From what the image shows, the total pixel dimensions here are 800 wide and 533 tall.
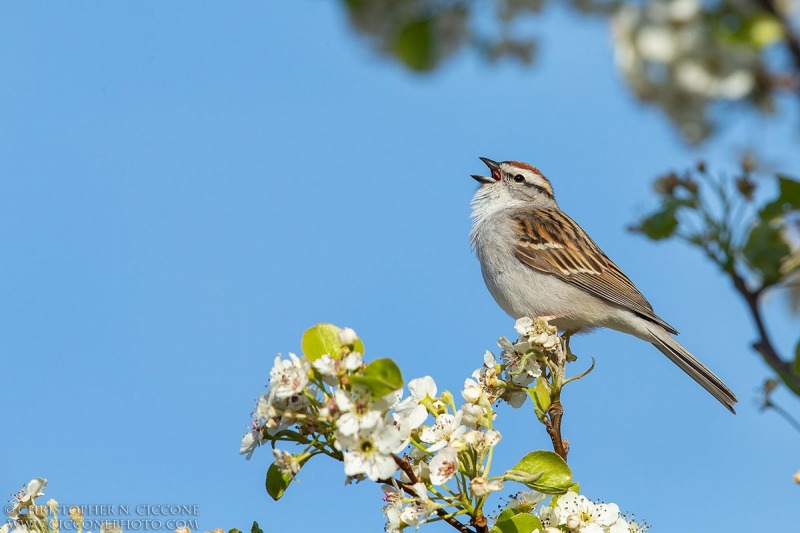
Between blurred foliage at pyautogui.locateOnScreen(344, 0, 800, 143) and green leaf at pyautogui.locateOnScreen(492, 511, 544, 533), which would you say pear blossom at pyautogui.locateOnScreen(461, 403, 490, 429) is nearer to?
green leaf at pyautogui.locateOnScreen(492, 511, 544, 533)

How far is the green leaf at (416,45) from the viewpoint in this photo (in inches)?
52.2

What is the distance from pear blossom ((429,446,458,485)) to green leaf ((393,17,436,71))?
140 cm

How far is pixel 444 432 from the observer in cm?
259

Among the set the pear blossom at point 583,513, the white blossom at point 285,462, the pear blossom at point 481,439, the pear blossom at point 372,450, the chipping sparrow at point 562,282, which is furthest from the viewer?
the chipping sparrow at point 562,282

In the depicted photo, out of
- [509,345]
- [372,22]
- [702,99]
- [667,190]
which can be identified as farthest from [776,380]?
[509,345]

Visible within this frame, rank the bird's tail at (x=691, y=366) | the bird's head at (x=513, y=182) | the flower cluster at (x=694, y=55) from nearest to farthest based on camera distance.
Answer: the flower cluster at (x=694, y=55) → the bird's tail at (x=691, y=366) → the bird's head at (x=513, y=182)

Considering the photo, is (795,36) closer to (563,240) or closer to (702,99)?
(702,99)

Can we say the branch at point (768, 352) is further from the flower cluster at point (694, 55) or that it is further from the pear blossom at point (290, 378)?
the pear blossom at point (290, 378)

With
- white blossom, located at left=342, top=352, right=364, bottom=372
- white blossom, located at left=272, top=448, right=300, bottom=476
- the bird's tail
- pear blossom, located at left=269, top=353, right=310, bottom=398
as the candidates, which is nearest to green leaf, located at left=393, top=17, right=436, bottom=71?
white blossom, located at left=342, top=352, right=364, bottom=372

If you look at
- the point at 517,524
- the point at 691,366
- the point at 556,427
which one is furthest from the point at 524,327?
the point at 691,366

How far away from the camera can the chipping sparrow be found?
6.00 metres

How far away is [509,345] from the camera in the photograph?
353cm

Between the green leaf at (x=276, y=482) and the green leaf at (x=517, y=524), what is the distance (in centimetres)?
61

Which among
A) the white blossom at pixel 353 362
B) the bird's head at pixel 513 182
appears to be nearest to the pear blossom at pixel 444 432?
the white blossom at pixel 353 362
